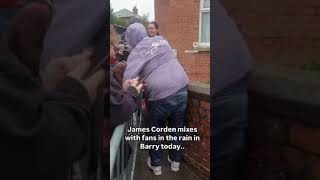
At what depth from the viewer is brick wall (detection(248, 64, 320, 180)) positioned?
1.98 meters

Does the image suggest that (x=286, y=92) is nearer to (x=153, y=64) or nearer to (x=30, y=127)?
(x=153, y=64)

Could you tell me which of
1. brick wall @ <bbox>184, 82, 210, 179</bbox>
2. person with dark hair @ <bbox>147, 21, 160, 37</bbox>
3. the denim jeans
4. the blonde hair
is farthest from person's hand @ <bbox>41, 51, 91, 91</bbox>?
the denim jeans

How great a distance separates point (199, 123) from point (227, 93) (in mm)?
178

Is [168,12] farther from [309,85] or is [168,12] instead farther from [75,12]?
[309,85]

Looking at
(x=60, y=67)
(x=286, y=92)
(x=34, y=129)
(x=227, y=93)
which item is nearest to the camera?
(x=34, y=129)

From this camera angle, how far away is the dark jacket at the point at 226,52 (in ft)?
6.02

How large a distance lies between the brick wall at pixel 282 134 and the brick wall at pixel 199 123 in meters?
0.22

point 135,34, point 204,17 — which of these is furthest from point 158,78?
point 204,17

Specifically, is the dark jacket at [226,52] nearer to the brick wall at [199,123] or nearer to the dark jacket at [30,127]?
the brick wall at [199,123]

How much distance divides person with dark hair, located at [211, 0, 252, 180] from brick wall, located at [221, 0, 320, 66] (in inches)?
2.3

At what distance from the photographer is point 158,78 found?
1864 mm

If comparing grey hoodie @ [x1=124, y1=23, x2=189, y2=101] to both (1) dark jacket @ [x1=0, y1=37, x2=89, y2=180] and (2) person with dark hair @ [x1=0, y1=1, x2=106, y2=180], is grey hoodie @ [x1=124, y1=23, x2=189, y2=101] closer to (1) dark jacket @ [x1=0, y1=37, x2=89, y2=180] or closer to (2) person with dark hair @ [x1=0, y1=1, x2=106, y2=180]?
(2) person with dark hair @ [x1=0, y1=1, x2=106, y2=180]

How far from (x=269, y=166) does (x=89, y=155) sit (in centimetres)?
82

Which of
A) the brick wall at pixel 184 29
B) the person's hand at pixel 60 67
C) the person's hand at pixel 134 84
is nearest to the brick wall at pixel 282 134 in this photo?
the brick wall at pixel 184 29
